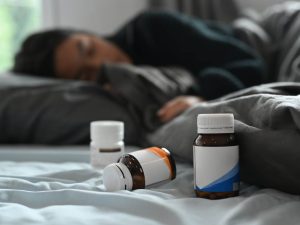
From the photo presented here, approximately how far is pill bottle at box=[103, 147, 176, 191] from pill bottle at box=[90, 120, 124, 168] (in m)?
0.15

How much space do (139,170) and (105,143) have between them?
0.19 metres

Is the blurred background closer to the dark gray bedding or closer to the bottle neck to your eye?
the dark gray bedding

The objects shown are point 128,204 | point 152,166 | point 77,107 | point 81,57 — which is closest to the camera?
point 128,204

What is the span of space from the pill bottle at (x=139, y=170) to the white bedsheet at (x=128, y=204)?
16 mm

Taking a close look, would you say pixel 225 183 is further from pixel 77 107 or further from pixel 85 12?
pixel 85 12

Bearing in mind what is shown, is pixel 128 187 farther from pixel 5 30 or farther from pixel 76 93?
pixel 5 30

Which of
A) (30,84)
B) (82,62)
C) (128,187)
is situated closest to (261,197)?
(128,187)

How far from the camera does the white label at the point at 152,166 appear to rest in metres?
0.64

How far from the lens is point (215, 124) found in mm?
580

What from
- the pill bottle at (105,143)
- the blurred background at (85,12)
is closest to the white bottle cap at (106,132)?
the pill bottle at (105,143)

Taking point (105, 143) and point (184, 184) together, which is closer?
point (184, 184)

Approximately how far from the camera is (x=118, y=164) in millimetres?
634

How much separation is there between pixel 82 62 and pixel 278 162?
95cm

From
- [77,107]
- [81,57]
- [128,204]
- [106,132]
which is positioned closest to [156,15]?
[81,57]
